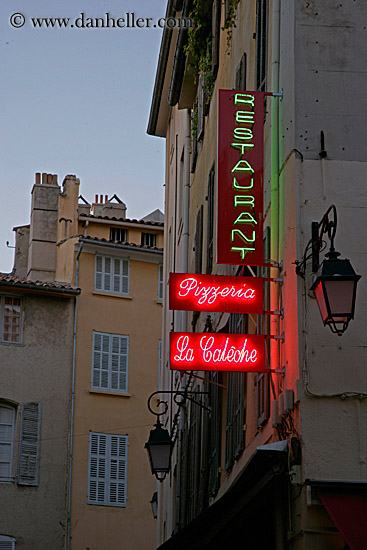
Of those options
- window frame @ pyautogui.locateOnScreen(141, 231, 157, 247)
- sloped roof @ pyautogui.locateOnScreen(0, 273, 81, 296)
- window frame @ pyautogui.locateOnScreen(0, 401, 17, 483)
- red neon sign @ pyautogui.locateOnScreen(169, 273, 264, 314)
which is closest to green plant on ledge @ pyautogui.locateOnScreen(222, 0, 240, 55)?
red neon sign @ pyautogui.locateOnScreen(169, 273, 264, 314)

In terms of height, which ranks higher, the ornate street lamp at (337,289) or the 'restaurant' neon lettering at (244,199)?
the 'restaurant' neon lettering at (244,199)

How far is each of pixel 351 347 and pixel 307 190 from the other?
1.40 metres

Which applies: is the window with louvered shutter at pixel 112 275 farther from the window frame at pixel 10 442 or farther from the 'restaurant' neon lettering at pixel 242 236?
the 'restaurant' neon lettering at pixel 242 236

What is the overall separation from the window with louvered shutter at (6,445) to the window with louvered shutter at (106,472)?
7.25ft

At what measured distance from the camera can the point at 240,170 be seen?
9547mm

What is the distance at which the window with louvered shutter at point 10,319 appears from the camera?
28172 mm

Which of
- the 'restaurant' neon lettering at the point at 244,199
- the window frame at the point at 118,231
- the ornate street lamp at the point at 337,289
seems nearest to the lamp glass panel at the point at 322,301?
the ornate street lamp at the point at 337,289

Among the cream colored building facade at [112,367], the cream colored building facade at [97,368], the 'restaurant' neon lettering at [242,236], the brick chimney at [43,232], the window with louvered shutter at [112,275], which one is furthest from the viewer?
the brick chimney at [43,232]

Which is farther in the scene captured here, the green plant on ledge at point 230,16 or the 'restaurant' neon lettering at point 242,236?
the green plant on ledge at point 230,16

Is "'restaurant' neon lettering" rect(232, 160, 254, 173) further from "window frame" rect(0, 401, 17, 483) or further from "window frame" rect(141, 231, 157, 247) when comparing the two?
"window frame" rect(141, 231, 157, 247)

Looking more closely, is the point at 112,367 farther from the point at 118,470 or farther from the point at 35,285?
the point at 35,285

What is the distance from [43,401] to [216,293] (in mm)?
19493

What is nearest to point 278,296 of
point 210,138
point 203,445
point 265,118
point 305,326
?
point 305,326

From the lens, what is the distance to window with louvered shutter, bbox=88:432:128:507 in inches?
1101
